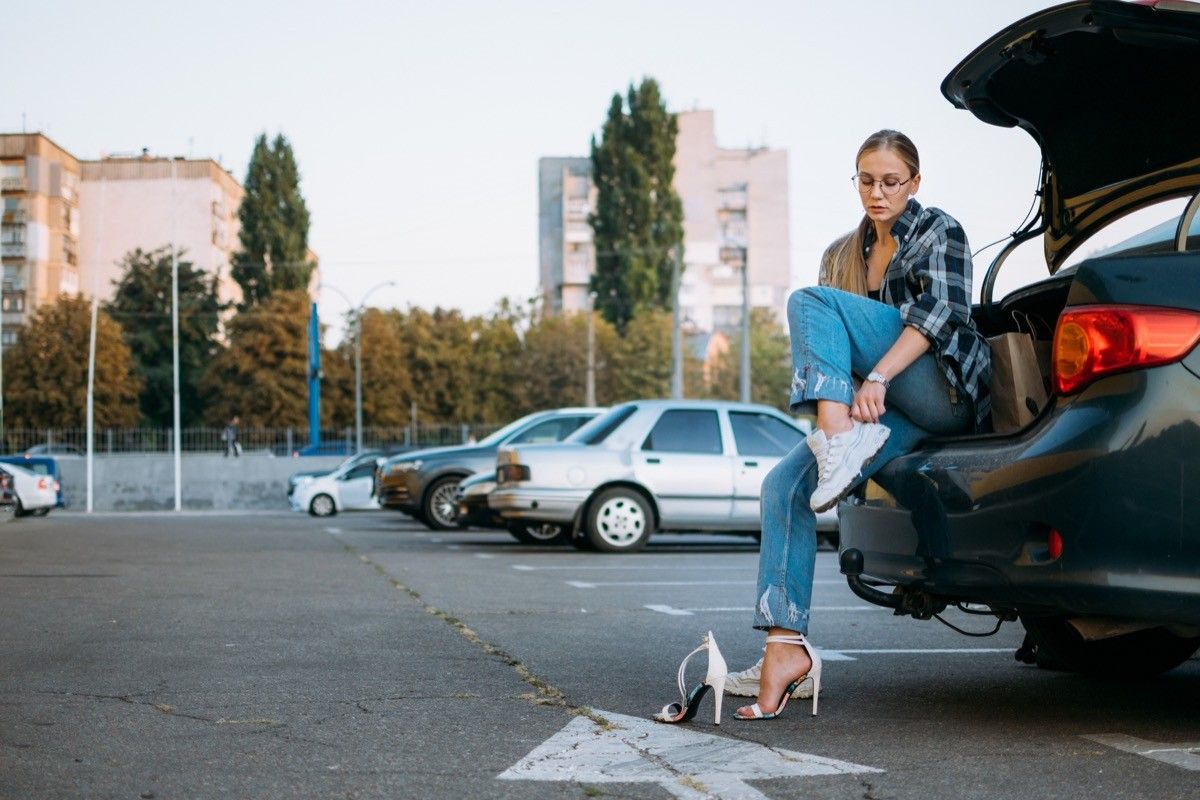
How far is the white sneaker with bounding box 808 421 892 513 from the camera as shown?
4.71 meters

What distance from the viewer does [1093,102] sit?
522 centimetres

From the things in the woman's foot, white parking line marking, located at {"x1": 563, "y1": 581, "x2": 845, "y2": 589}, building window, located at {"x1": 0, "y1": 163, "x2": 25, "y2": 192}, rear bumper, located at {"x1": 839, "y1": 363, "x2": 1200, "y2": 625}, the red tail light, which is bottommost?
white parking line marking, located at {"x1": 563, "y1": 581, "x2": 845, "y2": 589}

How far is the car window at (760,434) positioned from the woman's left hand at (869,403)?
11650mm

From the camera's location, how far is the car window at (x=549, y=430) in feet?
63.6

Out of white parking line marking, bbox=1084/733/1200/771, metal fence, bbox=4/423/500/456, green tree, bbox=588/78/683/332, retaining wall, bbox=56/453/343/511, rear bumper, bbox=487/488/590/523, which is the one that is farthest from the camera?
green tree, bbox=588/78/683/332

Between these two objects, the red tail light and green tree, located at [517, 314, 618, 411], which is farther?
green tree, located at [517, 314, 618, 411]

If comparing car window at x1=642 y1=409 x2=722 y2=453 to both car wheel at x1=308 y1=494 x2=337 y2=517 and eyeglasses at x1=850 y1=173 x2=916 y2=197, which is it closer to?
eyeglasses at x1=850 y1=173 x2=916 y2=197

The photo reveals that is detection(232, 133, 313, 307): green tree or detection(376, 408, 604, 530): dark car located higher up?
detection(232, 133, 313, 307): green tree

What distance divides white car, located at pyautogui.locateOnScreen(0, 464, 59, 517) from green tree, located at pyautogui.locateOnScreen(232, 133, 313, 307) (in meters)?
48.2

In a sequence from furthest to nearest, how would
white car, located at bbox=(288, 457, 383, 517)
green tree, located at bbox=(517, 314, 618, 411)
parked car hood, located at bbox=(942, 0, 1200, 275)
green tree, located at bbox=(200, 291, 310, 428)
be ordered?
green tree, located at bbox=(517, 314, 618, 411)
green tree, located at bbox=(200, 291, 310, 428)
white car, located at bbox=(288, 457, 383, 517)
parked car hood, located at bbox=(942, 0, 1200, 275)

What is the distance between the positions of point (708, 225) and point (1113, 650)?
10010 centimetres

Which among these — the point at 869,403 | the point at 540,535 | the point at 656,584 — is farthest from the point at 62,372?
the point at 869,403

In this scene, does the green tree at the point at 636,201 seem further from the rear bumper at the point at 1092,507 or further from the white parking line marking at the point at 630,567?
the rear bumper at the point at 1092,507

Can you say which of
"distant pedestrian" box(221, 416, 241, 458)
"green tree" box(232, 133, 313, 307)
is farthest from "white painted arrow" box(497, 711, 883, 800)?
"green tree" box(232, 133, 313, 307)
